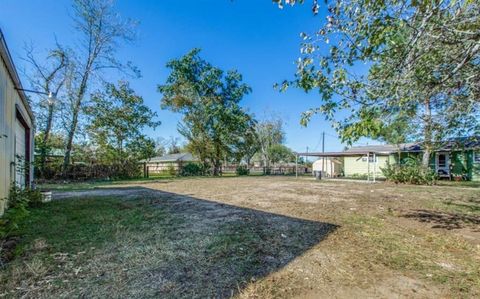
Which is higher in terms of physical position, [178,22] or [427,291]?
[178,22]

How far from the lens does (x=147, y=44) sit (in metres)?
15.8

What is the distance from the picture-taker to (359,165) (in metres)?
22.1

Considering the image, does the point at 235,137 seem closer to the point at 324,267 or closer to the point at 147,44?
the point at 147,44

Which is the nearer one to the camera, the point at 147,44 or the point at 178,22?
the point at 178,22

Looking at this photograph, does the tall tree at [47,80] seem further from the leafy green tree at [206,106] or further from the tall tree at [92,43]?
the leafy green tree at [206,106]

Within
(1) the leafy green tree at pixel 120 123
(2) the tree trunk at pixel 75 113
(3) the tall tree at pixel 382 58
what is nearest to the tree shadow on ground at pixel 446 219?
(3) the tall tree at pixel 382 58

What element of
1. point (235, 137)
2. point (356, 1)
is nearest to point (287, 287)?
point (356, 1)

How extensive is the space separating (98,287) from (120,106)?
1947 centimetres

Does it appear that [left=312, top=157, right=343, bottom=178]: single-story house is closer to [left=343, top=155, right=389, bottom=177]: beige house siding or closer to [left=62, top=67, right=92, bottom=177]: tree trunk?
[left=343, top=155, right=389, bottom=177]: beige house siding

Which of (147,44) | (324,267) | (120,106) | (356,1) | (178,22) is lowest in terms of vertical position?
(324,267)

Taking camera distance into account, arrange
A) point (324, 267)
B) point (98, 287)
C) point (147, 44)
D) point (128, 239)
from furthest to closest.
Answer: point (147, 44) < point (128, 239) < point (324, 267) < point (98, 287)

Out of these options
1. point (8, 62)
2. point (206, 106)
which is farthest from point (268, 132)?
point (8, 62)

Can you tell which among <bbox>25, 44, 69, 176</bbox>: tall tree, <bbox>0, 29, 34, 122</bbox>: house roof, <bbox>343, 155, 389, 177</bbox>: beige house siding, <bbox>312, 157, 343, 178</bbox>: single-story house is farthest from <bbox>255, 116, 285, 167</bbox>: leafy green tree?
<bbox>0, 29, 34, 122</bbox>: house roof

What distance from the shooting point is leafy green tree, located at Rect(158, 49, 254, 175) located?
2383 cm
